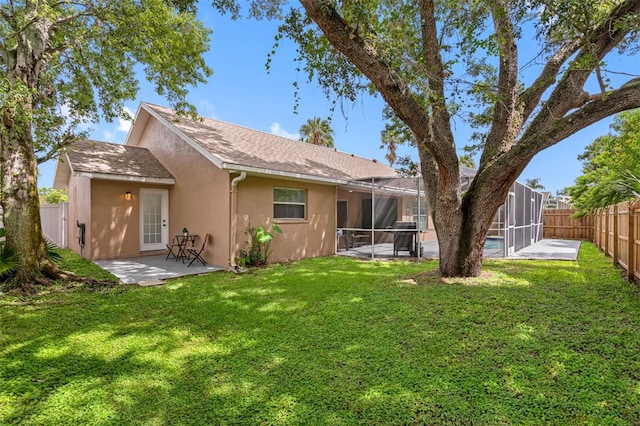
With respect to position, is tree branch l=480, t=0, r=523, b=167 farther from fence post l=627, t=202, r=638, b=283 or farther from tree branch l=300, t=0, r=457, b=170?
fence post l=627, t=202, r=638, b=283

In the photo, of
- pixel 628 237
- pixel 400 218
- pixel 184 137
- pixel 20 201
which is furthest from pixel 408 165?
pixel 20 201

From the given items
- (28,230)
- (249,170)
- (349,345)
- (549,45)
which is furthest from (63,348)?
(549,45)

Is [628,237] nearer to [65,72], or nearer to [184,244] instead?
[184,244]

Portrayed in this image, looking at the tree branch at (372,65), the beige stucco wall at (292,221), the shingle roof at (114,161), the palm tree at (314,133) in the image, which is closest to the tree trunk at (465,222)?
the tree branch at (372,65)

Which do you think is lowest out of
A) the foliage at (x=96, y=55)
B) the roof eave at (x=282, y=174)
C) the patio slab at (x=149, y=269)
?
the patio slab at (x=149, y=269)

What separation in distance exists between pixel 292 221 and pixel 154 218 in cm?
502

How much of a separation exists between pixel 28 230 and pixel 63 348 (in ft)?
14.9

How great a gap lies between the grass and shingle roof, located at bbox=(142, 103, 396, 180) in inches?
171

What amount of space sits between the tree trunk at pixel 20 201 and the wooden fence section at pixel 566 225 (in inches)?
905

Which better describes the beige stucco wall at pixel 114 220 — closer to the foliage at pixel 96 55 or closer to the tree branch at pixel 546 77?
the foliage at pixel 96 55

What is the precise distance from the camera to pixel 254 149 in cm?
1112

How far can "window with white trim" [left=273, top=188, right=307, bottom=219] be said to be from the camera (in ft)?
33.9

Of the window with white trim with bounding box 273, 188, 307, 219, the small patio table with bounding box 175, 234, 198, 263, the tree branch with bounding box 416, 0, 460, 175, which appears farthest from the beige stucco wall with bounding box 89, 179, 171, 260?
the tree branch with bounding box 416, 0, 460, 175

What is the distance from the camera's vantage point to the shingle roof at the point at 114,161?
388 inches
